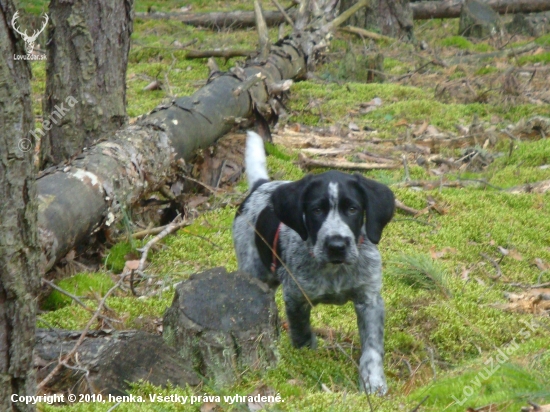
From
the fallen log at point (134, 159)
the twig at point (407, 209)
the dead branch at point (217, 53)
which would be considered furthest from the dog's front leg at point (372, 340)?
the dead branch at point (217, 53)

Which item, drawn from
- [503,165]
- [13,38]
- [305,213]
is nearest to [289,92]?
[503,165]

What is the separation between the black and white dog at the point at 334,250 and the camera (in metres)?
4.22

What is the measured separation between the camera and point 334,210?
428cm

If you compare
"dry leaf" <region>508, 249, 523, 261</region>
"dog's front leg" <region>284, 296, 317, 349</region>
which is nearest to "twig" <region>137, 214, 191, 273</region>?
"dog's front leg" <region>284, 296, 317, 349</region>

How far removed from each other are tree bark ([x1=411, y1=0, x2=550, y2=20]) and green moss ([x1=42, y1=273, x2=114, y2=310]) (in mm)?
13155

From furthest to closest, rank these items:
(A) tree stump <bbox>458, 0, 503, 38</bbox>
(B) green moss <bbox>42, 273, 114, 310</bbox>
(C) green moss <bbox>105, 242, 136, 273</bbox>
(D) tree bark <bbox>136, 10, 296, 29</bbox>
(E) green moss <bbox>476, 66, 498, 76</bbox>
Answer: (D) tree bark <bbox>136, 10, 296, 29</bbox>, (A) tree stump <bbox>458, 0, 503, 38</bbox>, (E) green moss <bbox>476, 66, 498, 76</bbox>, (C) green moss <bbox>105, 242, 136, 273</bbox>, (B) green moss <bbox>42, 273, 114, 310</bbox>

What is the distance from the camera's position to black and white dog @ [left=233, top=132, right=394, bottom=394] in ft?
13.9

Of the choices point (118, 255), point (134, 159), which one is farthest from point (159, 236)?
point (134, 159)

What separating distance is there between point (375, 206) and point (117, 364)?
1.68m

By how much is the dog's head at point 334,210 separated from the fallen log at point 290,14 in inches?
448

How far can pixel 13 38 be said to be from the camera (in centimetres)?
241

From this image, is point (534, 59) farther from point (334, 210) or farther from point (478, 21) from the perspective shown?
point (334, 210)

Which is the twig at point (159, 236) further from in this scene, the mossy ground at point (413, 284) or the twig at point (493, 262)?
the twig at point (493, 262)

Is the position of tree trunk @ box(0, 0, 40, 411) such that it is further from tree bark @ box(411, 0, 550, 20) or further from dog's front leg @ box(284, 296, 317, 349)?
tree bark @ box(411, 0, 550, 20)
